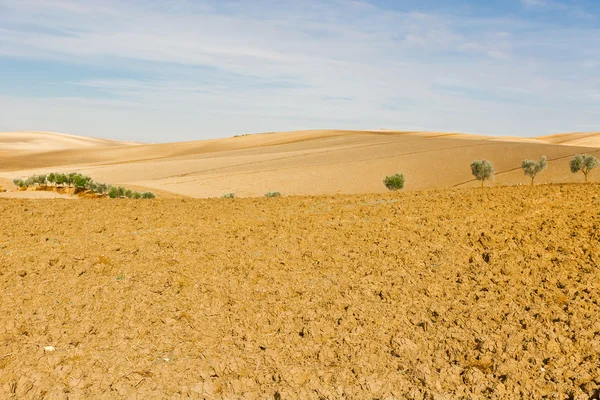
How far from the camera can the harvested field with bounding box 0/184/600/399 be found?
24.3 feet

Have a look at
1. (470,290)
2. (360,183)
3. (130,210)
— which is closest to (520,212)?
(470,290)

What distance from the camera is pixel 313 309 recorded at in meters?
9.34

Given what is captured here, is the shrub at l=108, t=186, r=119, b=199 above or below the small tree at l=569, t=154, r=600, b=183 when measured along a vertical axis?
below

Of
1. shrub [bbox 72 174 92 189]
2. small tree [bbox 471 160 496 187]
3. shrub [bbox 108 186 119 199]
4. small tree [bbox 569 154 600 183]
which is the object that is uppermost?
small tree [bbox 569 154 600 183]

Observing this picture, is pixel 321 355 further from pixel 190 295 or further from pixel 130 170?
pixel 130 170

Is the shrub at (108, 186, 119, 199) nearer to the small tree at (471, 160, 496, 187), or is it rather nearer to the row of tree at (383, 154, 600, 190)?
the row of tree at (383, 154, 600, 190)

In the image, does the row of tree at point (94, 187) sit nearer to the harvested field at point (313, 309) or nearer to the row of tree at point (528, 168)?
the row of tree at point (528, 168)

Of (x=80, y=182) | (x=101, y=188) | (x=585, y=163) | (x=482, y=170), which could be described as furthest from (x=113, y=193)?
(x=585, y=163)

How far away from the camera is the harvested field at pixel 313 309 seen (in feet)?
24.3

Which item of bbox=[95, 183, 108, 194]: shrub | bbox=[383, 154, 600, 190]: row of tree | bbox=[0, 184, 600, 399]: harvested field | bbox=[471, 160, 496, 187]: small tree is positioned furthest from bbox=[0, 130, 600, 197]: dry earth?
bbox=[0, 184, 600, 399]: harvested field

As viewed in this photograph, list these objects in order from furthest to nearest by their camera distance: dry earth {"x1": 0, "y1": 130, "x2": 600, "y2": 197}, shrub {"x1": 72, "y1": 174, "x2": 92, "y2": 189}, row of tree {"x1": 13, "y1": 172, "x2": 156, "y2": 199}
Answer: dry earth {"x1": 0, "y1": 130, "x2": 600, "y2": 197}, shrub {"x1": 72, "y1": 174, "x2": 92, "y2": 189}, row of tree {"x1": 13, "y1": 172, "x2": 156, "y2": 199}

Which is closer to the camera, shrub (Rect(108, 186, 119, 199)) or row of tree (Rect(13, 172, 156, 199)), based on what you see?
row of tree (Rect(13, 172, 156, 199))

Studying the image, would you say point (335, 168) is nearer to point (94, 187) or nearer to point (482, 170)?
point (482, 170)

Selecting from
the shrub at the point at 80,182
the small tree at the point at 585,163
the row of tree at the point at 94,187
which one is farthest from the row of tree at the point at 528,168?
the shrub at the point at 80,182
